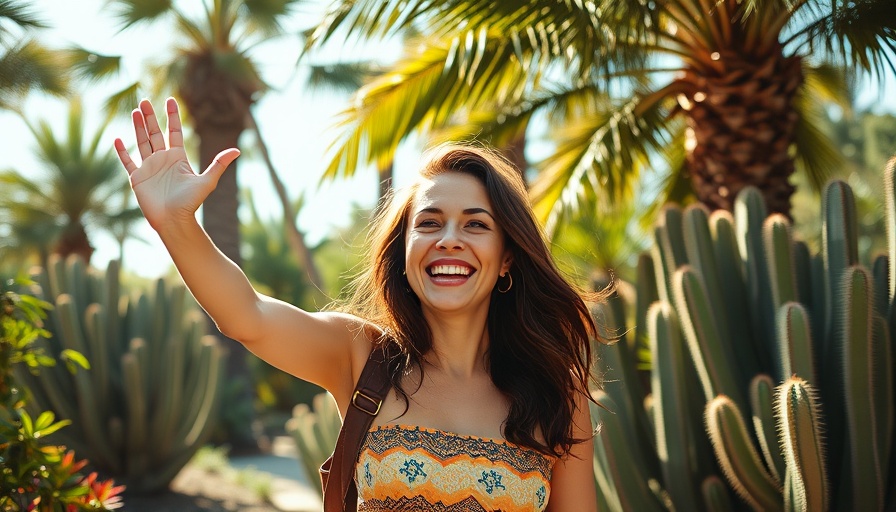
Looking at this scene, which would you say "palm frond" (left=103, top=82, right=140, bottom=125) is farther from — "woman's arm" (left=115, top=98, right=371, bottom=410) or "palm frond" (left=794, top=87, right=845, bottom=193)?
"woman's arm" (left=115, top=98, right=371, bottom=410)

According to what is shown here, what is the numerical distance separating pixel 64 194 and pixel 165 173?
1807cm

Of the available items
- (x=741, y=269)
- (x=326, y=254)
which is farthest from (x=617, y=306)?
(x=326, y=254)

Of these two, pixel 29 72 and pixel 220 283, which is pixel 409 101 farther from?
pixel 29 72

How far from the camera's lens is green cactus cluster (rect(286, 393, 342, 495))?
8.83m

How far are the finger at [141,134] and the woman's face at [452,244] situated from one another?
739 mm

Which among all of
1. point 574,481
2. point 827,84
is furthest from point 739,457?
point 827,84

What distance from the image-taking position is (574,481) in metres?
2.69

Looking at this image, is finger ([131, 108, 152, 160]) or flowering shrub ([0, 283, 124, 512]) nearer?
finger ([131, 108, 152, 160])

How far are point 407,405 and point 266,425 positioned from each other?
819 inches

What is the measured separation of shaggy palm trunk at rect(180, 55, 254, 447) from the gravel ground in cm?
474

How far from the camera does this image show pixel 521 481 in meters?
2.52

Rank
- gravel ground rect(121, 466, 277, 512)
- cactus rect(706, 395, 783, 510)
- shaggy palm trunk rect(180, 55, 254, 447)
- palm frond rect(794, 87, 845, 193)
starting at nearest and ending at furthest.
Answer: cactus rect(706, 395, 783, 510)
palm frond rect(794, 87, 845, 193)
gravel ground rect(121, 466, 277, 512)
shaggy palm trunk rect(180, 55, 254, 447)

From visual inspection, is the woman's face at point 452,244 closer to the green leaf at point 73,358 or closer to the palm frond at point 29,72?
the green leaf at point 73,358

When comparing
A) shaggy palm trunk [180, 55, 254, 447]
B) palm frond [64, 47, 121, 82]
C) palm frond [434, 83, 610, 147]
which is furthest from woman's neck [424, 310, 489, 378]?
shaggy palm trunk [180, 55, 254, 447]
